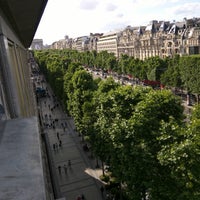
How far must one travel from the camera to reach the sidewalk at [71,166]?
29.6 metres

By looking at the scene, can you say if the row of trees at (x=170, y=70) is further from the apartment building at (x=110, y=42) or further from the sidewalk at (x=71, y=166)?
Result: the apartment building at (x=110, y=42)

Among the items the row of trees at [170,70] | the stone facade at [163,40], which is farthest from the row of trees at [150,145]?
the stone facade at [163,40]

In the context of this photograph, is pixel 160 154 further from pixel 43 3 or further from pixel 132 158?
pixel 43 3

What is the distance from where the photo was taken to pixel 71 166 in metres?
37.7

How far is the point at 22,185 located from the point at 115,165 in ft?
65.2

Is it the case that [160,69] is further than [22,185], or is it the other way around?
[160,69]

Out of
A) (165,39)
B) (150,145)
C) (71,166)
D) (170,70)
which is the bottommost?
(71,166)

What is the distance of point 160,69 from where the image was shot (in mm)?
76438

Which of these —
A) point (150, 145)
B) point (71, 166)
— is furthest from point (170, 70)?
point (150, 145)

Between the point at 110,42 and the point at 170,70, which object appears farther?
the point at 110,42

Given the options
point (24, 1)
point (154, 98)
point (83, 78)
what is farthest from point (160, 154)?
point (83, 78)

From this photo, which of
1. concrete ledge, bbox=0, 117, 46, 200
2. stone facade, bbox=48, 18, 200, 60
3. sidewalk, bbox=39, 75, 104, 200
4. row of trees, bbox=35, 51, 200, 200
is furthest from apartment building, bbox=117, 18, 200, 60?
concrete ledge, bbox=0, 117, 46, 200

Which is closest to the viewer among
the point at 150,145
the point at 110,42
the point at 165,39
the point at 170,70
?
the point at 150,145

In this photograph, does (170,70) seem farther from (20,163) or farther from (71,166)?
(20,163)
